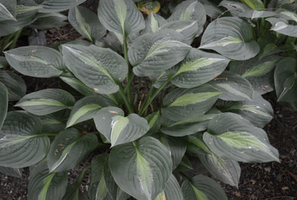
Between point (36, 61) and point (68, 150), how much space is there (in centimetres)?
46

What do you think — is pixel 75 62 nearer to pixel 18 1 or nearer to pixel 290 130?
pixel 18 1

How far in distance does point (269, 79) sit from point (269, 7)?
1.46ft

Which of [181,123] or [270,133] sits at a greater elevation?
[181,123]

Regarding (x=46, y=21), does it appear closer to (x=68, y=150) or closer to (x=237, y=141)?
(x=68, y=150)

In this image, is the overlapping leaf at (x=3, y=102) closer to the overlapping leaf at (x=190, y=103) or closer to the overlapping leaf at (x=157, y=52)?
the overlapping leaf at (x=157, y=52)

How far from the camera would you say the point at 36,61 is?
4.05ft

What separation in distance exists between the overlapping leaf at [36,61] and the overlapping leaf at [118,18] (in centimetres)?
30

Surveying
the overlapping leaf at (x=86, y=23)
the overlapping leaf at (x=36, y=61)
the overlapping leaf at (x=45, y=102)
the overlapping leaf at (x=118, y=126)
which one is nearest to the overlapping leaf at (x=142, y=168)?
the overlapping leaf at (x=118, y=126)

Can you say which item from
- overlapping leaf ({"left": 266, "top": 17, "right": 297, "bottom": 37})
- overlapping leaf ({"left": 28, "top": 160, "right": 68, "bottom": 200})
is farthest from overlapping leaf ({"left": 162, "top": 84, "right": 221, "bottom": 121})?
overlapping leaf ({"left": 28, "top": 160, "right": 68, "bottom": 200})

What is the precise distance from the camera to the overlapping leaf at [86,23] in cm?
147

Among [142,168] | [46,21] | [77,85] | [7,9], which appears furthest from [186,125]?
[46,21]

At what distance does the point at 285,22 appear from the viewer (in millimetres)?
1349

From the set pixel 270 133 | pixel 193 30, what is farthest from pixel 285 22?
pixel 270 133

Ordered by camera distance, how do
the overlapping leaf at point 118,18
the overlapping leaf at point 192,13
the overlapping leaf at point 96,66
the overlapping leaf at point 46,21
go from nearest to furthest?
the overlapping leaf at point 96,66 → the overlapping leaf at point 118,18 → the overlapping leaf at point 192,13 → the overlapping leaf at point 46,21
